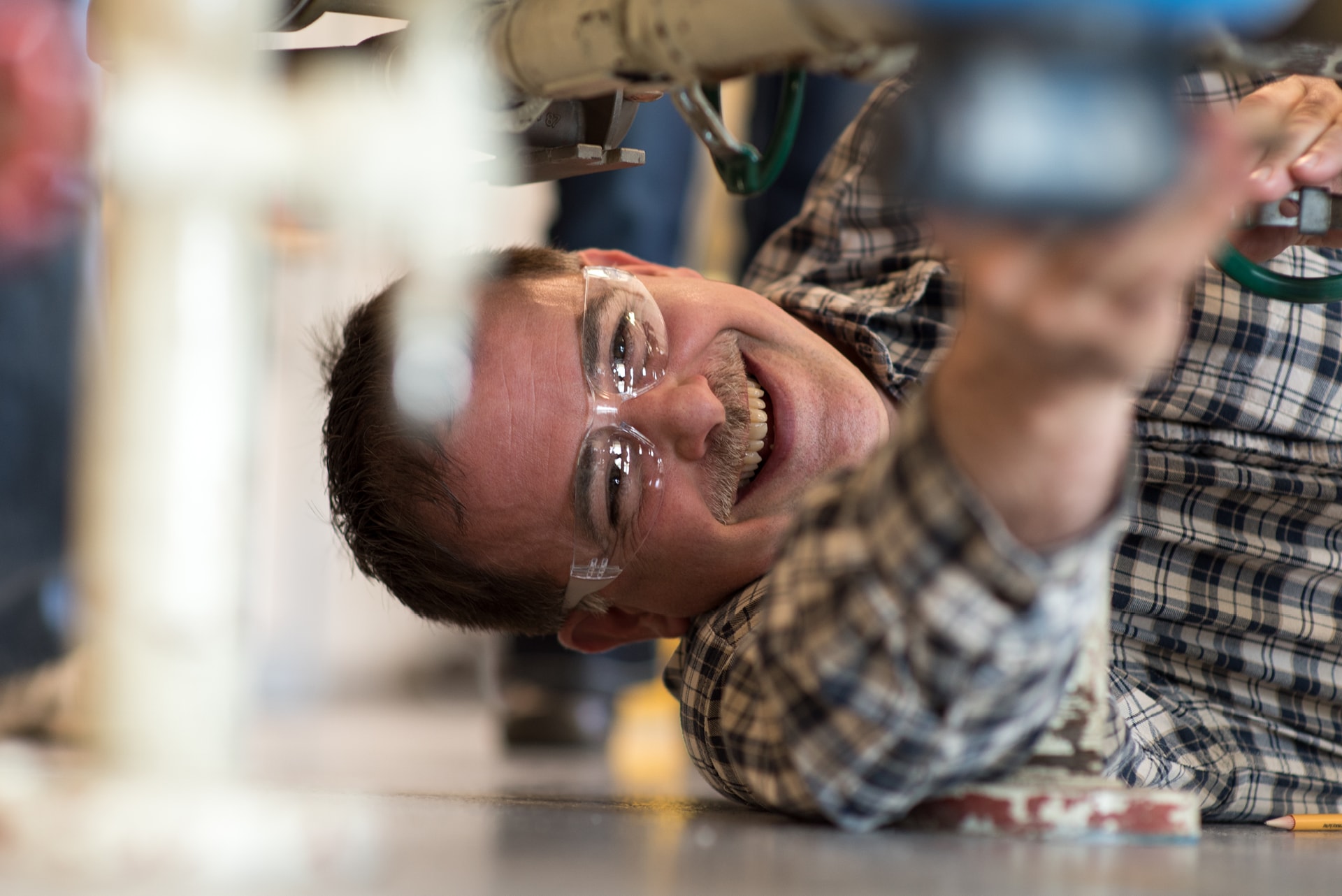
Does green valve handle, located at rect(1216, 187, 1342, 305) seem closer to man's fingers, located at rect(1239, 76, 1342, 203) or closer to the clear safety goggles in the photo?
man's fingers, located at rect(1239, 76, 1342, 203)

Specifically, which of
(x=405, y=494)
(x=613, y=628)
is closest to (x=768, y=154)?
(x=405, y=494)

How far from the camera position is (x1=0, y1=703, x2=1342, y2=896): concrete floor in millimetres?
435

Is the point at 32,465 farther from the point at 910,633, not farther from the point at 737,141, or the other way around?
the point at 910,633

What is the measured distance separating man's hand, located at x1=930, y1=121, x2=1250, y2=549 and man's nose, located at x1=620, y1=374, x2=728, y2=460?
1.53 feet

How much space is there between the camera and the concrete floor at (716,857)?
0.44 meters

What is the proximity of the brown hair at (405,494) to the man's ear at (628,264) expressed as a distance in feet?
0.20

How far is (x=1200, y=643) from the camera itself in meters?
0.96

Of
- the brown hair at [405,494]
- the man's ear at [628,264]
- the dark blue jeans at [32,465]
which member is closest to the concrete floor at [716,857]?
the brown hair at [405,494]

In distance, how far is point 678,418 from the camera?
97 cm

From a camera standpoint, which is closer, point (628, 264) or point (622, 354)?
point (622, 354)

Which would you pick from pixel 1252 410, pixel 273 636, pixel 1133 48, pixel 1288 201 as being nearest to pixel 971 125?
pixel 1133 48

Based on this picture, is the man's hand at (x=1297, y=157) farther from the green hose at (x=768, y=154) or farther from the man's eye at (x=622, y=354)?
the man's eye at (x=622, y=354)

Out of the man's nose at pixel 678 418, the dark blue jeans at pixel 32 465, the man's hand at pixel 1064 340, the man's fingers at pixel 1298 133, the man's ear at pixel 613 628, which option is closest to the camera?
the man's hand at pixel 1064 340

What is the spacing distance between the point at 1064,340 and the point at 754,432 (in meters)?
0.60
